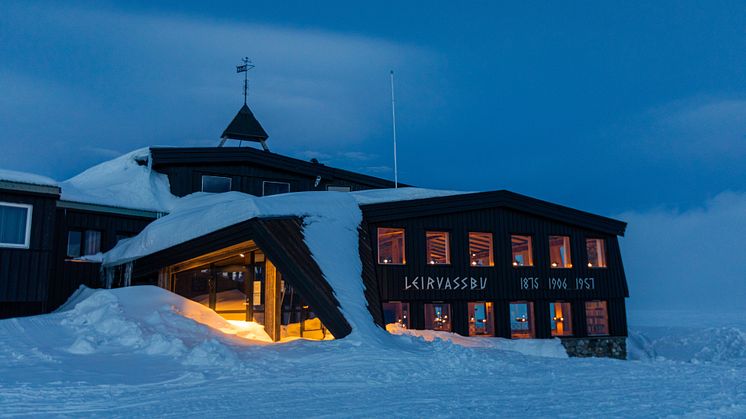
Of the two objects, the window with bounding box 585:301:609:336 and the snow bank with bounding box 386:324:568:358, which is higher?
the window with bounding box 585:301:609:336

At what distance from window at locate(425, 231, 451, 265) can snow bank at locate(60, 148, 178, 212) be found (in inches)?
387

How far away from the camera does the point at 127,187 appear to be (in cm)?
2244

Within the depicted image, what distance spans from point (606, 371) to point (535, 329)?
953 centimetres

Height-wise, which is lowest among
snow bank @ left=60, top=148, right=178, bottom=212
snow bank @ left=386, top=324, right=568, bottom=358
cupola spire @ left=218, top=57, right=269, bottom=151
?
snow bank @ left=386, top=324, right=568, bottom=358

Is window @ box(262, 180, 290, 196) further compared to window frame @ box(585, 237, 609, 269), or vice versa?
window @ box(262, 180, 290, 196)

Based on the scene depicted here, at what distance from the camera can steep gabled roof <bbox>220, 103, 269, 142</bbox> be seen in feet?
94.7

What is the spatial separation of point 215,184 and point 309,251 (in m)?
10.2

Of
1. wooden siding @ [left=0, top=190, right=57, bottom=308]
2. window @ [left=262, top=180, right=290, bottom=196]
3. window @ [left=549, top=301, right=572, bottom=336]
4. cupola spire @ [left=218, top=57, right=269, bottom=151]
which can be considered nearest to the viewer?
wooden siding @ [left=0, top=190, right=57, bottom=308]

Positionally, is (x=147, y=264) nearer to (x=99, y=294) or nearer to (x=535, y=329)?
(x=99, y=294)

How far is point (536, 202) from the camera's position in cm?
2148

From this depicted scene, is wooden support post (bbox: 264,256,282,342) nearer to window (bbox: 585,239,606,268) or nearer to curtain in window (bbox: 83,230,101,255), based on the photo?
curtain in window (bbox: 83,230,101,255)

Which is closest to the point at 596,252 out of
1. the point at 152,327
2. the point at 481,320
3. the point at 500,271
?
the point at 500,271

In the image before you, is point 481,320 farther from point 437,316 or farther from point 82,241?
point 82,241

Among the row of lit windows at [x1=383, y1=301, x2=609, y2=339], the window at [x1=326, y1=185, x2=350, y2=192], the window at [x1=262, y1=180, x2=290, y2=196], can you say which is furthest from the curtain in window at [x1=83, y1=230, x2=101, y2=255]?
the row of lit windows at [x1=383, y1=301, x2=609, y2=339]
